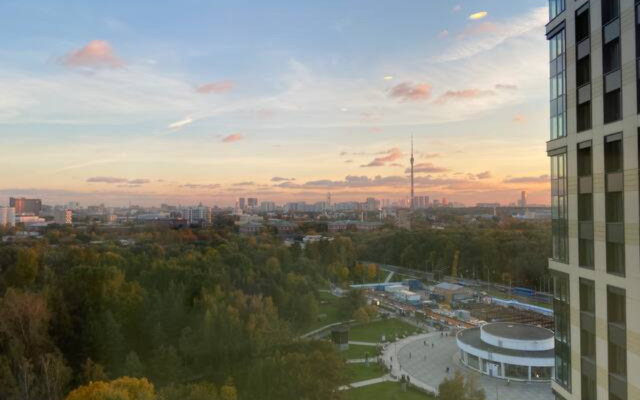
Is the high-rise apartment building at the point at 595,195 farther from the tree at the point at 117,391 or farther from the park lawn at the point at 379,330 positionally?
the park lawn at the point at 379,330

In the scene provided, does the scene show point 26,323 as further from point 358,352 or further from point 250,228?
point 250,228

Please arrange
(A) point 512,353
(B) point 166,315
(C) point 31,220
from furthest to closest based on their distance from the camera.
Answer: (C) point 31,220, (B) point 166,315, (A) point 512,353

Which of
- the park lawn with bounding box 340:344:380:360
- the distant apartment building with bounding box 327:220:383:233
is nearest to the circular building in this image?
the park lawn with bounding box 340:344:380:360

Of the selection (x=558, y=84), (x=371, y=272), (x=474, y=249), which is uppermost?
(x=558, y=84)

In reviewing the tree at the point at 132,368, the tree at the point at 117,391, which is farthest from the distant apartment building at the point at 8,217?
the tree at the point at 117,391

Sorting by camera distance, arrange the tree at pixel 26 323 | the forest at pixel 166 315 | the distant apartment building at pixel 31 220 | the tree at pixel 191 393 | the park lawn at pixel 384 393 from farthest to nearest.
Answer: the distant apartment building at pixel 31 220 < the tree at pixel 26 323 < the park lawn at pixel 384 393 < the forest at pixel 166 315 < the tree at pixel 191 393

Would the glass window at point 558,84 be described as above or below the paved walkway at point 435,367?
above

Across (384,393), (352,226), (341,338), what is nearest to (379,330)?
(341,338)

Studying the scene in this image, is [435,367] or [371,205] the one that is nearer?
[435,367]
